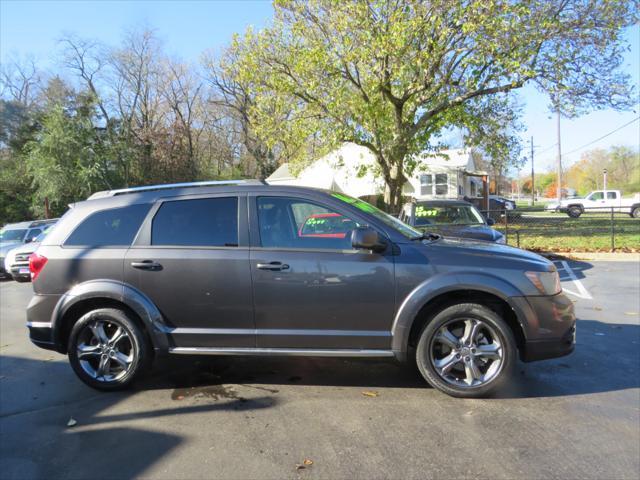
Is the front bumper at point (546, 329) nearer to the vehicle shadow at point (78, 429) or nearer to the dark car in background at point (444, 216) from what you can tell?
the vehicle shadow at point (78, 429)

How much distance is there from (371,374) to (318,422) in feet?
3.54

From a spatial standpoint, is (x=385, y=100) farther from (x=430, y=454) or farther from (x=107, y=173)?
(x=107, y=173)

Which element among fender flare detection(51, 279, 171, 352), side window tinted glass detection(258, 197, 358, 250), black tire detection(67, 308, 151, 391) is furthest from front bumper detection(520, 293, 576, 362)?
black tire detection(67, 308, 151, 391)

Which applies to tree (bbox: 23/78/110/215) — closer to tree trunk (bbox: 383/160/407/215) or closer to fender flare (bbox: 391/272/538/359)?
tree trunk (bbox: 383/160/407/215)

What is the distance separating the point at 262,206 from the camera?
4.14 metres

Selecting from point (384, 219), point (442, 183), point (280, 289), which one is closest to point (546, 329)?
point (384, 219)

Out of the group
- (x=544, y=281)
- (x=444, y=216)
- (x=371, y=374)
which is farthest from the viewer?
(x=444, y=216)

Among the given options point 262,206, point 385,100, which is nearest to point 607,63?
point 385,100

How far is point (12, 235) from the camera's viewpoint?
46.4 feet

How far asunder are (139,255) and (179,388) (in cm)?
130

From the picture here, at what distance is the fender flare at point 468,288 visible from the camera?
376 cm

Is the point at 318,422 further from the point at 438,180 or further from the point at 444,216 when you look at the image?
the point at 438,180

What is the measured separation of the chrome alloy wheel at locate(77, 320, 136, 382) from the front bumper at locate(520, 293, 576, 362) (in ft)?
11.4

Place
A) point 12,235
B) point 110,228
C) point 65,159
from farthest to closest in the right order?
point 65,159
point 12,235
point 110,228
